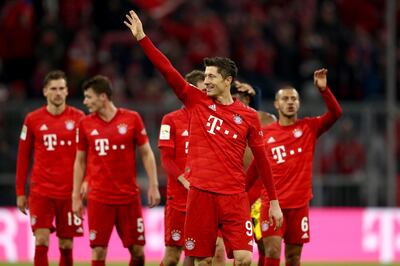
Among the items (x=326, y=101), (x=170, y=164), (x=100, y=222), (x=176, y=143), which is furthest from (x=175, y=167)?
(x=326, y=101)

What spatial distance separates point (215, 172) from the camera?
10.6 meters

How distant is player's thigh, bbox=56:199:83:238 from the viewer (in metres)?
13.6

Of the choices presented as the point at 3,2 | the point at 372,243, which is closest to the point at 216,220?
the point at 372,243

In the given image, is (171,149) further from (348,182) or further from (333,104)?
(348,182)

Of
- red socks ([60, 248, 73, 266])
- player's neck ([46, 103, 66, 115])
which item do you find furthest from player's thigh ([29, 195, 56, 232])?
player's neck ([46, 103, 66, 115])

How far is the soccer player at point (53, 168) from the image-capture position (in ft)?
44.4

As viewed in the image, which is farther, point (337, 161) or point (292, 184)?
point (337, 161)

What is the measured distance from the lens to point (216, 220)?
10.6 m

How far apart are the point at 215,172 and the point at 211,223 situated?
1.52ft

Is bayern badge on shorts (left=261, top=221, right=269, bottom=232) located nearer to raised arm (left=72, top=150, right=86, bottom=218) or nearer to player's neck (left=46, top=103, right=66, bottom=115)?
raised arm (left=72, top=150, right=86, bottom=218)

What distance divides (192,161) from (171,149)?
1613mm

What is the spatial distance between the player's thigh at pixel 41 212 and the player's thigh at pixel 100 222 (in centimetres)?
69

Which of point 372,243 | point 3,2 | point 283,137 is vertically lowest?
point 372,243

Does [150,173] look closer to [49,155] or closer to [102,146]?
[102,146]
